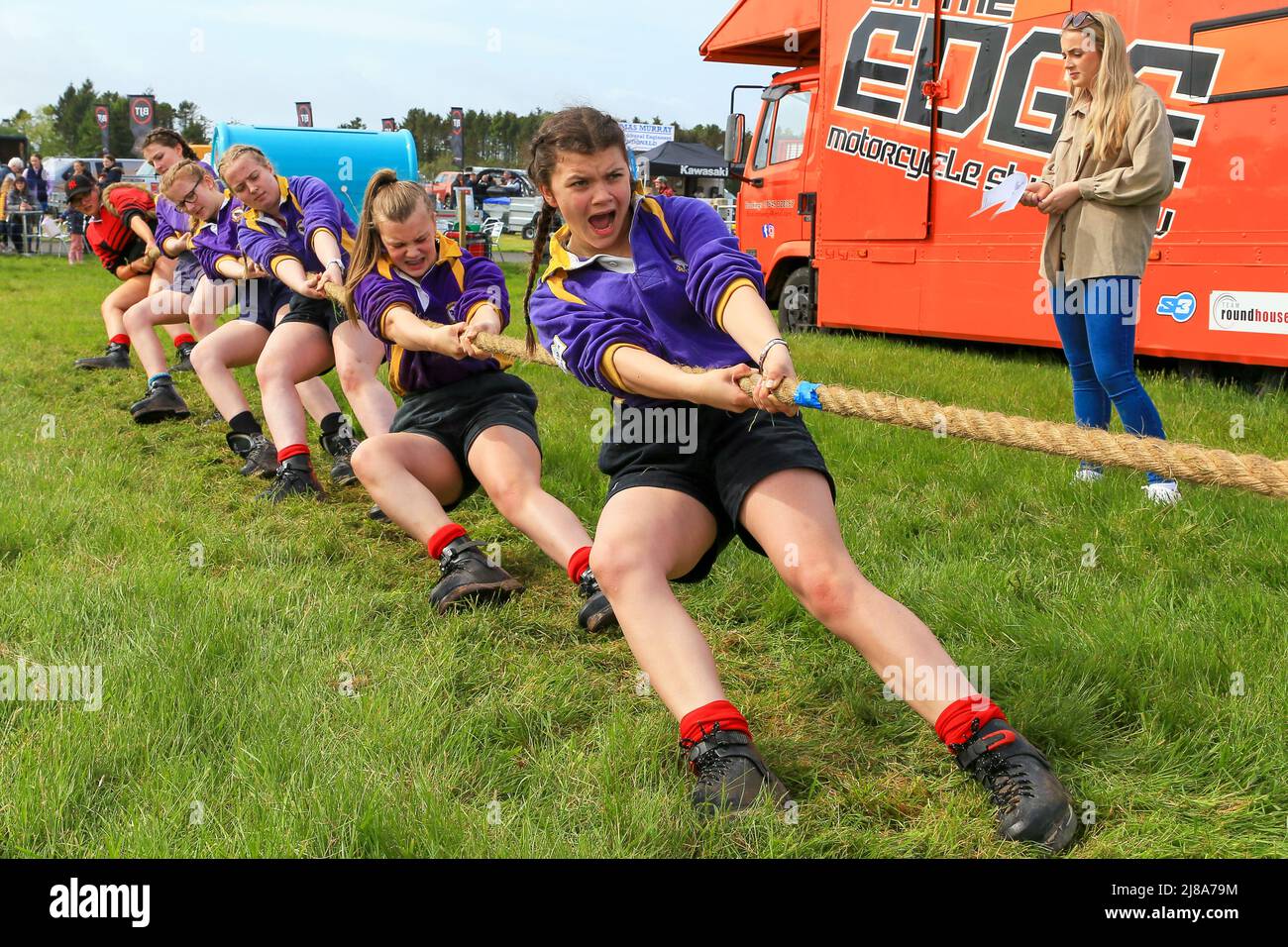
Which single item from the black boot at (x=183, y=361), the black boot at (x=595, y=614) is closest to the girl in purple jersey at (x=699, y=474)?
the black boot at (x=595, y=614)

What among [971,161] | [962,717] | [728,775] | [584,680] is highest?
[971,161]

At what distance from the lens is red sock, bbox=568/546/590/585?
357 cm

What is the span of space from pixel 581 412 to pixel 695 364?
384 cm

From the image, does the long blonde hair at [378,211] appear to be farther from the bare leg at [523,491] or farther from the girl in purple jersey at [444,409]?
the bare leg at [523,491]

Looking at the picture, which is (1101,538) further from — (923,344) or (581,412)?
(923,344)

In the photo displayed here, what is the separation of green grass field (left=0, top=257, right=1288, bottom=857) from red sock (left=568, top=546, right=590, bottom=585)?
175 millimetres

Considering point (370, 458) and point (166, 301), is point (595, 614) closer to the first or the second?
point (370, 458)

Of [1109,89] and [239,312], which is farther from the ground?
[1109,89]

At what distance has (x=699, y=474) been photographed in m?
2.70

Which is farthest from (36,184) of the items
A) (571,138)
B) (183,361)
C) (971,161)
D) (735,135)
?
(571,138)

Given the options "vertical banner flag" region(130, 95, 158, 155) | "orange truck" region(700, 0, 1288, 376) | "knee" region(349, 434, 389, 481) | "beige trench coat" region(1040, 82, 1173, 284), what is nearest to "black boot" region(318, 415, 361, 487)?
"knee" region(349, 434, 389, 481)

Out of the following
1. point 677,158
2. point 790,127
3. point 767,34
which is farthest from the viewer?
point 677,158

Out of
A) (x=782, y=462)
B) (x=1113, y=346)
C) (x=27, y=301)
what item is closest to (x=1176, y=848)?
(x=782, y=462)

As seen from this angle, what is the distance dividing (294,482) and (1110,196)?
394cm
